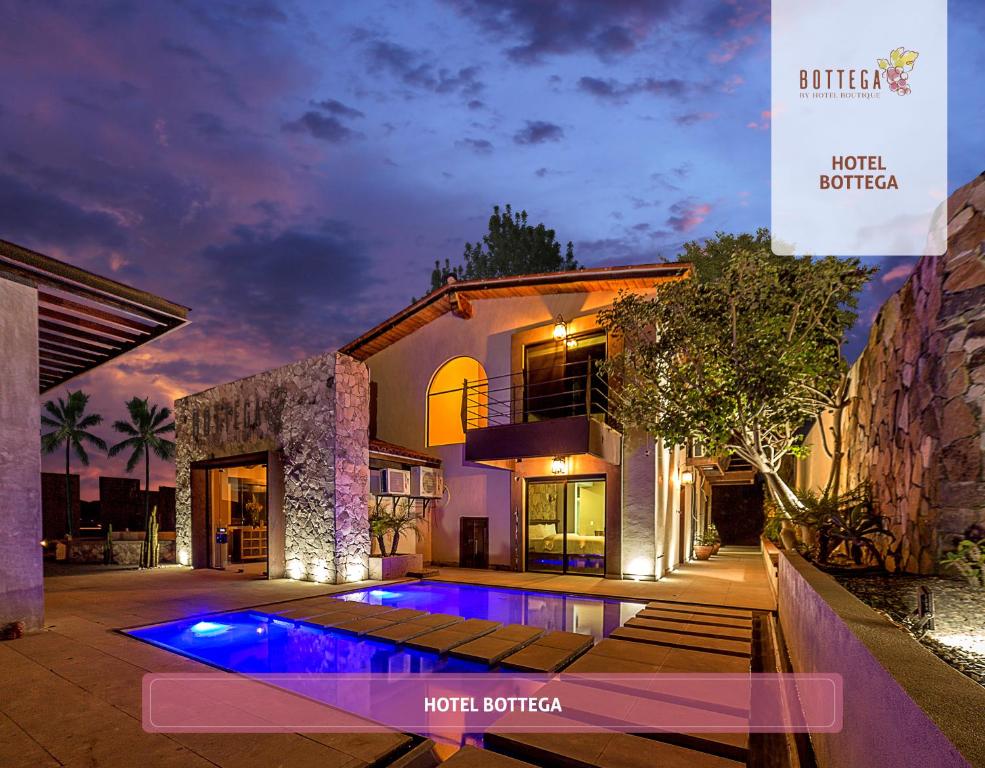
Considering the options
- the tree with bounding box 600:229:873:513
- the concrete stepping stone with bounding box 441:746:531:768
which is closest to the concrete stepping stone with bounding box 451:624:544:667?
the concrete stepping stone with bounding box 441:746:531:768

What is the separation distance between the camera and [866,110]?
810 cm

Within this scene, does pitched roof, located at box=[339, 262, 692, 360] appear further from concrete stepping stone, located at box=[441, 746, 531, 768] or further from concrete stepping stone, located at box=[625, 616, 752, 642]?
concrete stepping stone, located at box=[441, 746, 531, 768]

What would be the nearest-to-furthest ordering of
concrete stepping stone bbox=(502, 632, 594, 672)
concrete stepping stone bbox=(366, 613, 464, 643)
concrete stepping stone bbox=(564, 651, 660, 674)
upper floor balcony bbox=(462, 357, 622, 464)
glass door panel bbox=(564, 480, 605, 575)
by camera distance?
concrete stepping stone bbox=(564, 651, 660, 674)
concrete stepping stone bbox=(502, 632, 594, 672)
concrete stepping stone bbox=(366, 613, 464, 643)
upper floor balcony bbox=(462, 357, 622, 464)
glass door panel bbox=(564, 480, 605, 575)

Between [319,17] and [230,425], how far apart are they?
10752 mm

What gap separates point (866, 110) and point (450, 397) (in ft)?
34.7

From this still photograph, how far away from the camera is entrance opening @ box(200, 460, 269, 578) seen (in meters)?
13.9

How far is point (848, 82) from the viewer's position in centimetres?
787

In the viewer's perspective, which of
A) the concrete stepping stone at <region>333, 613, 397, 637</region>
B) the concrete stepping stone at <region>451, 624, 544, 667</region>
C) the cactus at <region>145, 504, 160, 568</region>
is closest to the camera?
the concrete stepping stone at <region>451, 624, 544, 667</region>

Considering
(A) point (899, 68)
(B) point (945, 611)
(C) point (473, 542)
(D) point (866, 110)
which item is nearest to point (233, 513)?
(C) point (473, 542)

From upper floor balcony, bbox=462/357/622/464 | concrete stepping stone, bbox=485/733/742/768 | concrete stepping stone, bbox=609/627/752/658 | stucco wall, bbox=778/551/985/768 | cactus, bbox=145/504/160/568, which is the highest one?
upper floor balcony, bbox=462/357/622/464

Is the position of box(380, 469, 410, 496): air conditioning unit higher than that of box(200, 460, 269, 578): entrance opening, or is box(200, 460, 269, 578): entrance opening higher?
box(380, 469, 410, 496): air conditioning unit

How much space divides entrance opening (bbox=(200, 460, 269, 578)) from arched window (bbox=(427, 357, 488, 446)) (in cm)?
460

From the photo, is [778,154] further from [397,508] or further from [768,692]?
[397,508]

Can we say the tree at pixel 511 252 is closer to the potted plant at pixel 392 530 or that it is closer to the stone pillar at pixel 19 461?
the potted plant at pixel 392 530
